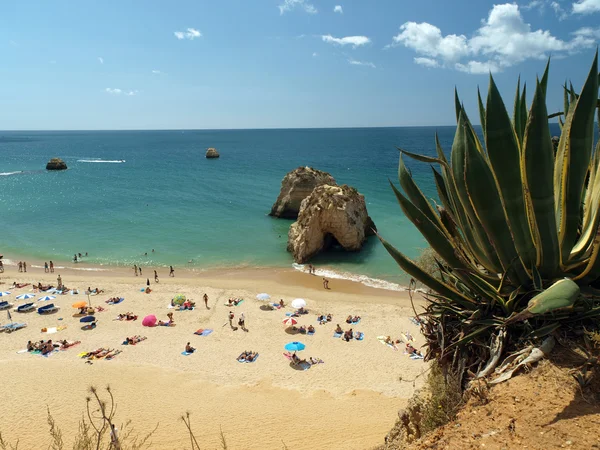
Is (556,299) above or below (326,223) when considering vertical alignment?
above

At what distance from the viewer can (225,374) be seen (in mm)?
15938

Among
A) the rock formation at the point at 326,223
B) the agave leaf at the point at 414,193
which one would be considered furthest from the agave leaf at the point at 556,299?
the rock formation at the point at 326,223

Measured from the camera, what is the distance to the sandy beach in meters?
12.2

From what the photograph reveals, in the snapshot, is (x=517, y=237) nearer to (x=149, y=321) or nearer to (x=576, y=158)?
(x=576, y=158)

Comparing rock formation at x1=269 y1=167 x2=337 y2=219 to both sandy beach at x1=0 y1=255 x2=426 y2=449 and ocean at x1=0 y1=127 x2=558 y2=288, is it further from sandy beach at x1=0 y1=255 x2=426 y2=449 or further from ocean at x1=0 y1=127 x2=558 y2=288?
sandy beach at x1=0 y1=255 x2=426 y2=449

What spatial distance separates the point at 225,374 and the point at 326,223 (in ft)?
56.0

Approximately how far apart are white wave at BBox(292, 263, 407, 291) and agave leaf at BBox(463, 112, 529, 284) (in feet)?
73.6

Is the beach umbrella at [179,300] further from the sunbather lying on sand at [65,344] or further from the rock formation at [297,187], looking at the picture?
the rock formation at [297,187]

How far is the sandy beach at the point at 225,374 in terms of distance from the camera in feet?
40.1

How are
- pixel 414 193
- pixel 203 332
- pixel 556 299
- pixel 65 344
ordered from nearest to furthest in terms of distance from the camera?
pixel 556 299 < pixel 414 193 < pixel 65 344 < pixel 203 332

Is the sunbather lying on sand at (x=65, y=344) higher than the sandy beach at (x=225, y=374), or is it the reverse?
the sandy beach at (x=225, y=374)

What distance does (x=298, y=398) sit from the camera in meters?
14.0

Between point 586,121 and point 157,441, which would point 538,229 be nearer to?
point 586,121

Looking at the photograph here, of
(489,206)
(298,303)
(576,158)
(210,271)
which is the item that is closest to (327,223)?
(210,271)
